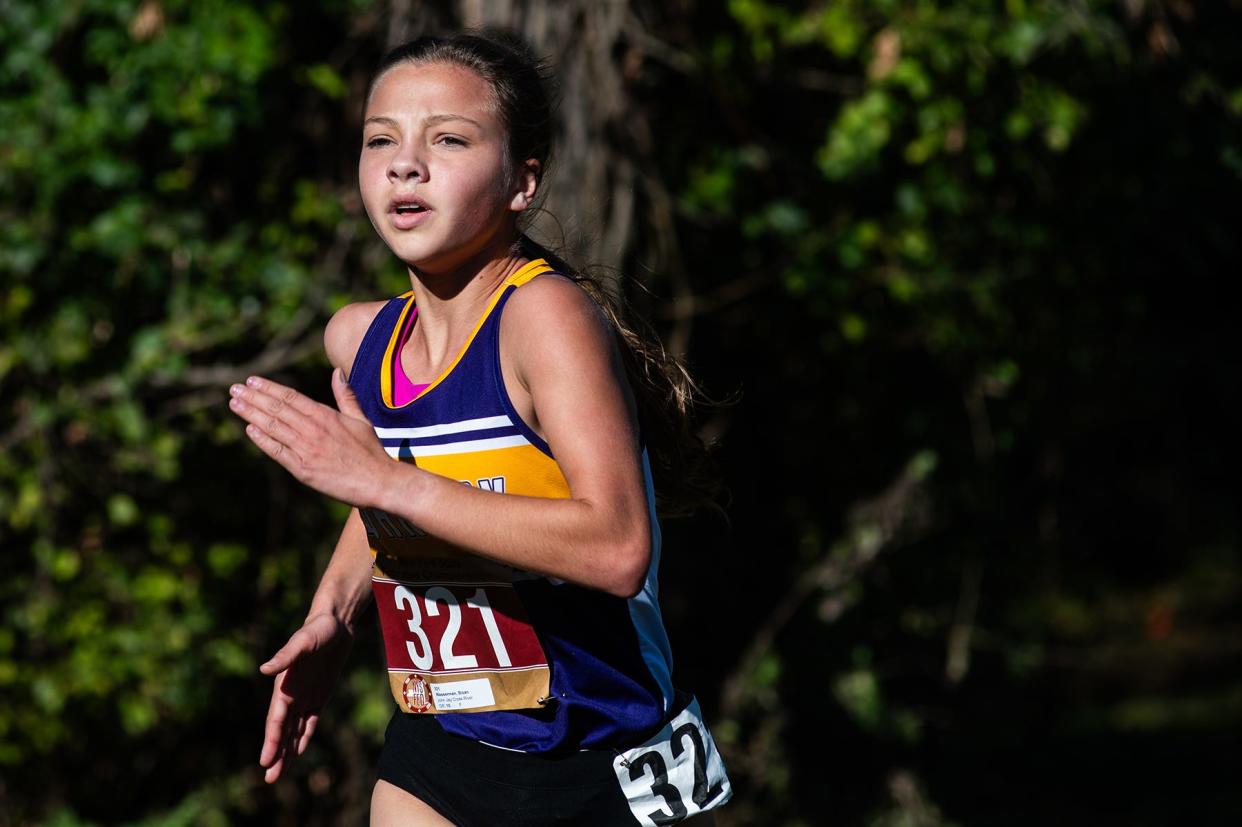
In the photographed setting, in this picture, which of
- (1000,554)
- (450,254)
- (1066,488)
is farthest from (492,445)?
(1066,488)

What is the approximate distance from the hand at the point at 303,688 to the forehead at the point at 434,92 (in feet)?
2.59

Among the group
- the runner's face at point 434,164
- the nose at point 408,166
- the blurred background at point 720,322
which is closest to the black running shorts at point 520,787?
the runner's face at point 434,164

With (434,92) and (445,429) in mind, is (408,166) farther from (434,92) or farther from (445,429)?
(445,429)

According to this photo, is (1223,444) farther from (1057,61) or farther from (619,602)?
(619,602)

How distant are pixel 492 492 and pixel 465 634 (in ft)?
1.06

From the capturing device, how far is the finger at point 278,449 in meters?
1.92

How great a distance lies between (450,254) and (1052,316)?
12.5ft

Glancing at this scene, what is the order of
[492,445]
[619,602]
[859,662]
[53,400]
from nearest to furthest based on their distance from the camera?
1. [492,445]
2. [619,602]
3. [53,400]
4. [859,662]

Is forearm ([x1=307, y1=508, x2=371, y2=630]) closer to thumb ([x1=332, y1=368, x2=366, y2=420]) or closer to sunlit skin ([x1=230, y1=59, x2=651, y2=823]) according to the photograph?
sunlit skin ([x1=230, y1=59, x2=651, y2=823])

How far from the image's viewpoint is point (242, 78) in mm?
4766

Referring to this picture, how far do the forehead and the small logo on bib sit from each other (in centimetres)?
84

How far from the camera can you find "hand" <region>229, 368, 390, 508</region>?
1.92 m

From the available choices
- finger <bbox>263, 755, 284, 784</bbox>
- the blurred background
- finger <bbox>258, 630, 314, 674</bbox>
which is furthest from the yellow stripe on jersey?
the blurred background

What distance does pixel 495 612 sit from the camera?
7.21 ft
